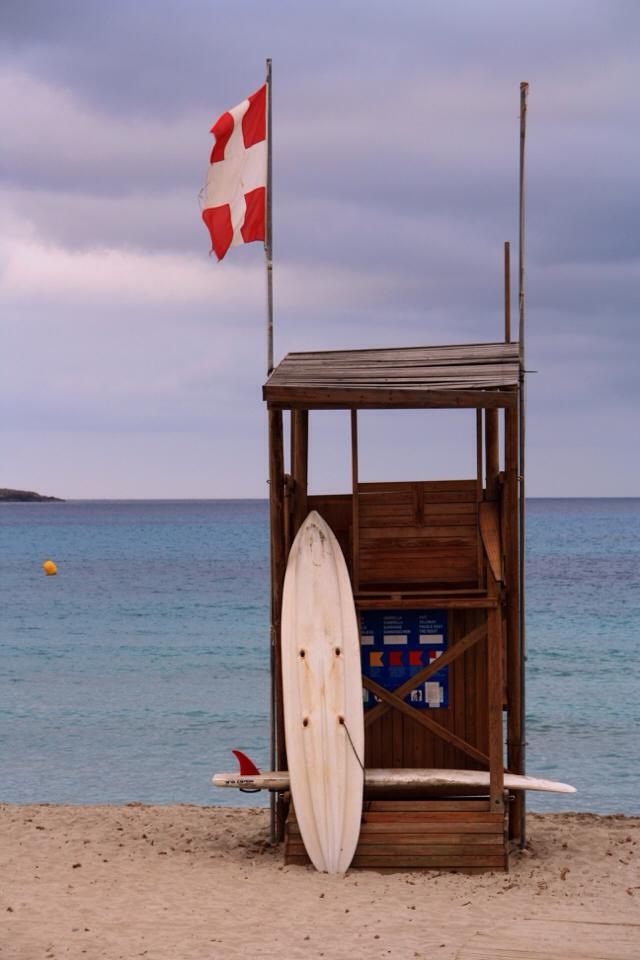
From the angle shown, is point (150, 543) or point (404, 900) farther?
point (150, 543)

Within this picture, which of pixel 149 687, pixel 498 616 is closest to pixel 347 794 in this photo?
pixel 498 616

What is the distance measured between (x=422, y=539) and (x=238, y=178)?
375 centimetres

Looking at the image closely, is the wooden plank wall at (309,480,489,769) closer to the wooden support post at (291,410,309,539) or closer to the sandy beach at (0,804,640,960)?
the wooden support post at (291,410,309,539)

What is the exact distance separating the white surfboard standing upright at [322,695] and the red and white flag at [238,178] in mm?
2746

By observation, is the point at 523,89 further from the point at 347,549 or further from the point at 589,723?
the point at 589,723

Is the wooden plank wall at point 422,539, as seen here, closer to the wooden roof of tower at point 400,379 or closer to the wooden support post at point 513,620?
the wooden support post at point 513,620

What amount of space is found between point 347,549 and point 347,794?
2180 mm

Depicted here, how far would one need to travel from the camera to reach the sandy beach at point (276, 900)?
27.3ft

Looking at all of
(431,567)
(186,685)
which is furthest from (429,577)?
(186,685)

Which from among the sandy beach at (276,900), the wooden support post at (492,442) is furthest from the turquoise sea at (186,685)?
the wooden support post at (492,442)

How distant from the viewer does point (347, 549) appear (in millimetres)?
11492

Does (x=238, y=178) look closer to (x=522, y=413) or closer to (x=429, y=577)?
(x=522, y=413)

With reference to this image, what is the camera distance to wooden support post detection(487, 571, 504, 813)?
1056cm

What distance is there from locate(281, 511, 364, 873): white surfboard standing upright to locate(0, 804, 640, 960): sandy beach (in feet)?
1.51
